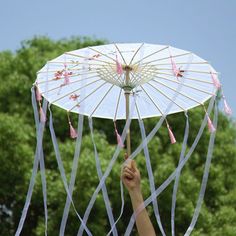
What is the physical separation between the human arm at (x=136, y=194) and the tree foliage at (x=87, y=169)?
7354mm

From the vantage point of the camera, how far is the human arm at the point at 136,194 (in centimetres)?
333

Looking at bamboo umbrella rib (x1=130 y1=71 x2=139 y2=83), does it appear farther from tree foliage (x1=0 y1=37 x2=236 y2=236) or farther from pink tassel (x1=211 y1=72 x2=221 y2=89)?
tree foliage (x1=0 y1=37 x2=236 y2=236)

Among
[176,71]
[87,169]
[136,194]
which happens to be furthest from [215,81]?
[87,169]

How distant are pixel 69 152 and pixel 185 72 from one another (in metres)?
7.42

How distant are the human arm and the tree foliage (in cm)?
735

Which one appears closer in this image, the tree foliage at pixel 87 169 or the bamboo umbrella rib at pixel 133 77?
the bamboo umbrella rib at pixel 133 77

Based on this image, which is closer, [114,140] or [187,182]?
[187,182]

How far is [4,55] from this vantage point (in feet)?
46.1

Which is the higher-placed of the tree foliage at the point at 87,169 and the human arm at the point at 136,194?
the human arm at the point at 136,194

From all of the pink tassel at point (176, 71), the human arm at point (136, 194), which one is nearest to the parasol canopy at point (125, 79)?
the pink tassel at point (176, 71)

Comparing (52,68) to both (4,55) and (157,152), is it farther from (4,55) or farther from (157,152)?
(4,55)

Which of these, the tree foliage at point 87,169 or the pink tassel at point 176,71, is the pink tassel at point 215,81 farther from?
the tree foliage at point 87,169

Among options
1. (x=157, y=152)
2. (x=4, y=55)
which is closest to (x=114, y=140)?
(x=157, y=152)

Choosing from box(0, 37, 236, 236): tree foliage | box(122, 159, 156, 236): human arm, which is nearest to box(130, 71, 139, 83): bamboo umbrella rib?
box(122, 159, 156, 236): human arm
